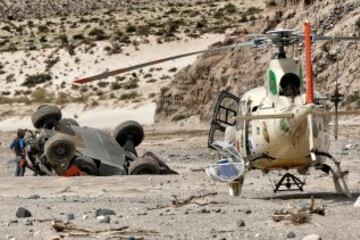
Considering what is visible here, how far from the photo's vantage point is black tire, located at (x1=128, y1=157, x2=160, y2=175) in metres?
20.3

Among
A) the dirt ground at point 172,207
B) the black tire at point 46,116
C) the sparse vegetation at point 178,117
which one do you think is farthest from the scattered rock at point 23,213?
the sparse vegetation at point 178,117

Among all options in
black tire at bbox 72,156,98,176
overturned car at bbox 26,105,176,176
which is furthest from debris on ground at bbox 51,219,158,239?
black tire at bbox 72,156,98,176

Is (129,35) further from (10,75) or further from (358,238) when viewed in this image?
(358,238)

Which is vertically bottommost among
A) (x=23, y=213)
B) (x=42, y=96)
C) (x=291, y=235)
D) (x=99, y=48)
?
(x=291, y=235)

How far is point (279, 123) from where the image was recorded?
14.2 meters

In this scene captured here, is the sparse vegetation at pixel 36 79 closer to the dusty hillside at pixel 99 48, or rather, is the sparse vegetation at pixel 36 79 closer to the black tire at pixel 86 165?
the dusty hillside at pixel 99 48

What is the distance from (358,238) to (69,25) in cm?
6692

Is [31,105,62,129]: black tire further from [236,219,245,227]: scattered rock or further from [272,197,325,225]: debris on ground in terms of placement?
[236,219,245,227]: scattered rock

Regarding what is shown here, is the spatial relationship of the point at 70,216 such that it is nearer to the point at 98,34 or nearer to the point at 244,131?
the point at 244,131

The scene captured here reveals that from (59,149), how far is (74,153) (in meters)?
0.42

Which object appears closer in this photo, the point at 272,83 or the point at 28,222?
the point at 28,222

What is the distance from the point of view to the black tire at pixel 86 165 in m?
20.3

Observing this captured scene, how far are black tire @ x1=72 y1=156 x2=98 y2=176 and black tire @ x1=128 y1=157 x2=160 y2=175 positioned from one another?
0.73 metres

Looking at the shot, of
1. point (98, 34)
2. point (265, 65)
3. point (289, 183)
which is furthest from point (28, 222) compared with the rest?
point (98, 34)
